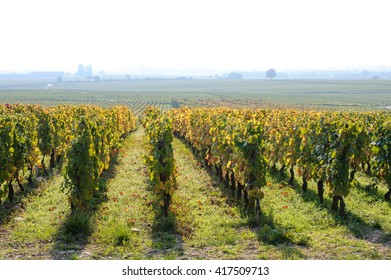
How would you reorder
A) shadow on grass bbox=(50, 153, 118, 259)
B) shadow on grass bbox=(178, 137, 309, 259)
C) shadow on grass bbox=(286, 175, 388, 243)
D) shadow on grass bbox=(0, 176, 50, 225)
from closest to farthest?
1. shadow on grass bbox=(50, 153, 118, 259)
2. shadow on grass bbox=(178, 137, 309, 259)
3. shadow on grass bbox=(286, 175, 388, 243)
4. shadow on grass bbox=(0, 176, 50, 225)

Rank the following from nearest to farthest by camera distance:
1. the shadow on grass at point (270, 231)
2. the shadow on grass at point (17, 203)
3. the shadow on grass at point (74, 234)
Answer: the shadow on grass at point (74, 234) → the shadow on grass at point (270, 231) → the shadow on grass at point (17, 203)

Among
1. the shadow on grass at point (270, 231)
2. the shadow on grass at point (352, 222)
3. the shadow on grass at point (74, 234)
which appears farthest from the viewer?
the shadow on grass at point (352, 222)

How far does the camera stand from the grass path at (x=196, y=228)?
11273mm

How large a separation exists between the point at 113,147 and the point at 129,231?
40.9 ft

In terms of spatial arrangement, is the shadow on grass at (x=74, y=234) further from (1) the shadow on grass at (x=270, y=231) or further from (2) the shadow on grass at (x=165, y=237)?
(1) the shadow on grass at (x=270, y=231)

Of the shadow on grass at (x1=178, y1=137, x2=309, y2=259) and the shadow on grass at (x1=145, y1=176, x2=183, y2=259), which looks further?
the shadow on grass at (x1=178, y1=137, x2=309, y2=259)

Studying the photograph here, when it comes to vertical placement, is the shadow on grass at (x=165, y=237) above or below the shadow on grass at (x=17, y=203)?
below

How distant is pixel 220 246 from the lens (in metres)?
11.8

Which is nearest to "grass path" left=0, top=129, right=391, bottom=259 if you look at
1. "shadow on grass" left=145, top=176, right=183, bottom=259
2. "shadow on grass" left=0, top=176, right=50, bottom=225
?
"shadow on grass" left=145, top=176, right=183, bottom=259

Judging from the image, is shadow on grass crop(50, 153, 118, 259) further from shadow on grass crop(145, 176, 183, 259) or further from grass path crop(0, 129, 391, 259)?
shadow on grass crop(145, 176, 183, 259)

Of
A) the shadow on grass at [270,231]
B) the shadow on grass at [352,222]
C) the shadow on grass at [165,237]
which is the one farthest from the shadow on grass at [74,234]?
the shadow on grass at [352,222]

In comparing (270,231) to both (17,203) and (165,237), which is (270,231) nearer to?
(165,237)

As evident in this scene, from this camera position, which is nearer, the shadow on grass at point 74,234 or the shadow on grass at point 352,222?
the shadow on grass at point 74,234

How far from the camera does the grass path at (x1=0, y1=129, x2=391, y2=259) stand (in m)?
11.3
